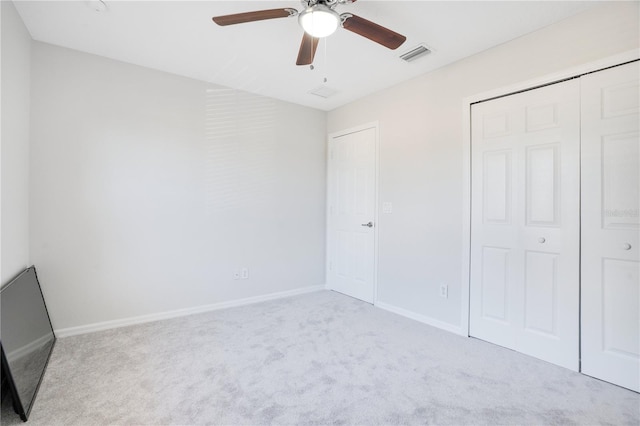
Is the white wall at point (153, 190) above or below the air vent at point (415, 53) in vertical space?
below

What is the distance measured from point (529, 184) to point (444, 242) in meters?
0.86

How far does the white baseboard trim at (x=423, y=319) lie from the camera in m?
2.78

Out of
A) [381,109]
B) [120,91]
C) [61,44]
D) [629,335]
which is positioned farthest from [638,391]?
[61,44]

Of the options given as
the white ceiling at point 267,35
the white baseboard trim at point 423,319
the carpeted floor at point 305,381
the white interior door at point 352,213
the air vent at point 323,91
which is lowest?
the carpeted floor at point 305,381

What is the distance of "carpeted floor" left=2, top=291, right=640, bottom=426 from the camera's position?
5.42ft

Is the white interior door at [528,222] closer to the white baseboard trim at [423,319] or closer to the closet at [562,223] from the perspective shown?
the closet at [562,223]

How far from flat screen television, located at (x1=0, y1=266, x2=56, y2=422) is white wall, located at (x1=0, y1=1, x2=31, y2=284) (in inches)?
5.0

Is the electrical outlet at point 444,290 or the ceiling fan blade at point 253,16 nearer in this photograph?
the ceiling fan blade at point 253,16

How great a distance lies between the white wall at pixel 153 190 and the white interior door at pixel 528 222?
222cm

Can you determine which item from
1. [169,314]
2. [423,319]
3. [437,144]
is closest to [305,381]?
[423,319]

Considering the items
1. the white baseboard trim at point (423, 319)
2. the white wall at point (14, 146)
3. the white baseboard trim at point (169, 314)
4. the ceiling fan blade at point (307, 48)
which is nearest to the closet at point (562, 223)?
the white baseboard trim at point (423, 319)

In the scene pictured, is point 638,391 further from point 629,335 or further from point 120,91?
point 120,91

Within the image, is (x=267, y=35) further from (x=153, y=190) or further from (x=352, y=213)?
(x=352, y=213)

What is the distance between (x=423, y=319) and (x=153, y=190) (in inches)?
120
